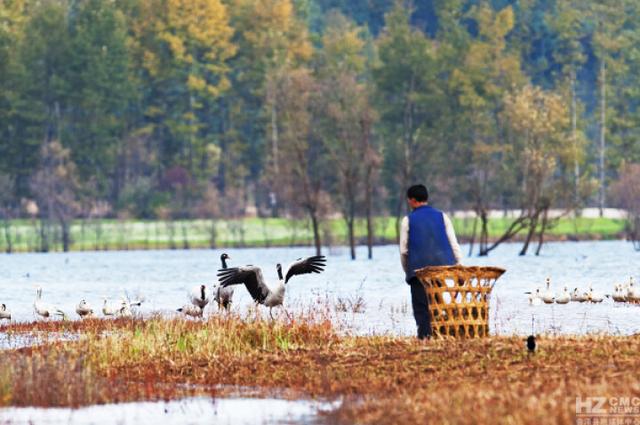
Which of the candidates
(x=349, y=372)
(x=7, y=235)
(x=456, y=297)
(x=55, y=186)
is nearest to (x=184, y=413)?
(x=349, y=372)

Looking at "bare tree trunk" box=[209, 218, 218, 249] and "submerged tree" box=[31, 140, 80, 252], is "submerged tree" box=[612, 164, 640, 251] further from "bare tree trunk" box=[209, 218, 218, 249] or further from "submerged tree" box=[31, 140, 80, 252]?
"submerged tree" box=[31, 140, 80, 252]

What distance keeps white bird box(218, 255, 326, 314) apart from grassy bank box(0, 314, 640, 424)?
7.05ft

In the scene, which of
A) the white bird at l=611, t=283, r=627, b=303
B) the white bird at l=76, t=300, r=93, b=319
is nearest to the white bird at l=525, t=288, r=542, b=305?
the white bird at l=611, t=283, r=627, b=303

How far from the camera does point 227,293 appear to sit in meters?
26.5

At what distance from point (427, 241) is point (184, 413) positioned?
453 centimetres

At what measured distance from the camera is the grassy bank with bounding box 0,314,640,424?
13.4 meters

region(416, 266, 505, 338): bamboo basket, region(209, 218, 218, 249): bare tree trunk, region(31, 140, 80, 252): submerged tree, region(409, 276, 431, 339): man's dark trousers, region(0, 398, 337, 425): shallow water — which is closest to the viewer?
region(0, 398, 337, 425): shallow water

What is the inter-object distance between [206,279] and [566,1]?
58716mm

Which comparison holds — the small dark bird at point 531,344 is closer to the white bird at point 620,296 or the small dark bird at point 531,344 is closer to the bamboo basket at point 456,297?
the bamboo basket at point 456,297

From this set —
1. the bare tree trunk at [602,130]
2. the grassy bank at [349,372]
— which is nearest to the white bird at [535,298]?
the grassy bank at [349,372]

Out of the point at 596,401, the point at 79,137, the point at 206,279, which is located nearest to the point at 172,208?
the point at 79,137

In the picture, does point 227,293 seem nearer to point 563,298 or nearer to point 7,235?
point 563,298

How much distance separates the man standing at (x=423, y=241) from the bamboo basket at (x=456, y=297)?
0.82 ft

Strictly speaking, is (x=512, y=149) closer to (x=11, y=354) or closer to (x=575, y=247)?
(x=575, y=247)
